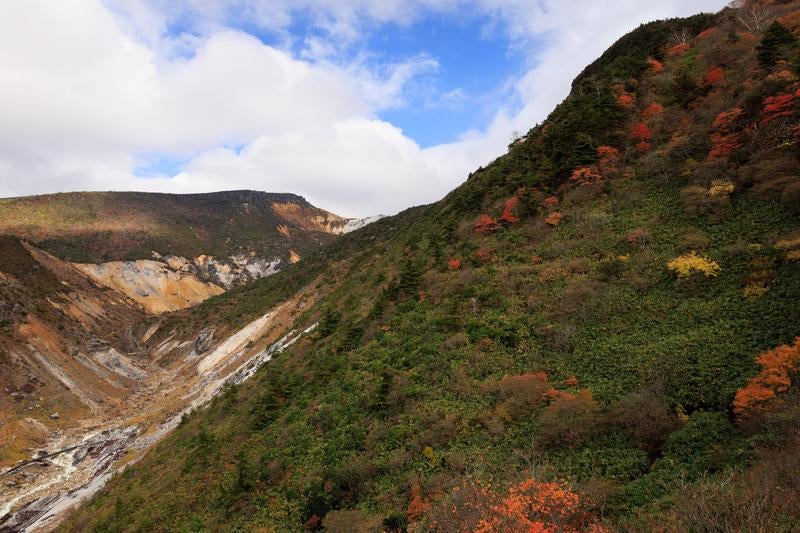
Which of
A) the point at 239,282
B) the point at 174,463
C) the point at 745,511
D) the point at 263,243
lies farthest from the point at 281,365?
the point at 263,243

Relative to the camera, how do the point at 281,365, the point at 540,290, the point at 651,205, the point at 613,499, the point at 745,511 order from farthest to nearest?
the point at 281,365 → the point at 651,205 → the point at 540,290 → the point at 613,499 → the point at 745,511

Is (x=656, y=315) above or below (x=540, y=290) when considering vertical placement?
below

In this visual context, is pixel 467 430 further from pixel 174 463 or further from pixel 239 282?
pixel 239 282

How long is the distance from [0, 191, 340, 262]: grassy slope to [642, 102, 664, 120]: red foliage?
124405 mm

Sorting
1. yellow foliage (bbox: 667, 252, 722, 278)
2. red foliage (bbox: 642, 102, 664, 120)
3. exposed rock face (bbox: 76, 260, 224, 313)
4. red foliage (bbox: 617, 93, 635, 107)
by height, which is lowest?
yellow foliage (bbox: 667, 252, 722, 278)

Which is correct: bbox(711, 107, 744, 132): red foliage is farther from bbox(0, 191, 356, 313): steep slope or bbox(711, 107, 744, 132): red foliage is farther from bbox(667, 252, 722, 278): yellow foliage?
bbox(0, 191, 356, 313): steep slope

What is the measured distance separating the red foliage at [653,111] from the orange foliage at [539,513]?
2999cm

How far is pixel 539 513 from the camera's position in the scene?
26.6 ft

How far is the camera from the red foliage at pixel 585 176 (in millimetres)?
27361

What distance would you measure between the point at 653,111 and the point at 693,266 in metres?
19.4

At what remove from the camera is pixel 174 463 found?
23922 millimetres

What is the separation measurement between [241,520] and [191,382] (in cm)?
4238

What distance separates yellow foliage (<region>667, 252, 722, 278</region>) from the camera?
15.6 meters

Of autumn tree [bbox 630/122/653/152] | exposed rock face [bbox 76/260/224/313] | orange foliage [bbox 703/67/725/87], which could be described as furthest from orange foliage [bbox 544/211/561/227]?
exposed rock face [bbox 76/260/224/313]
